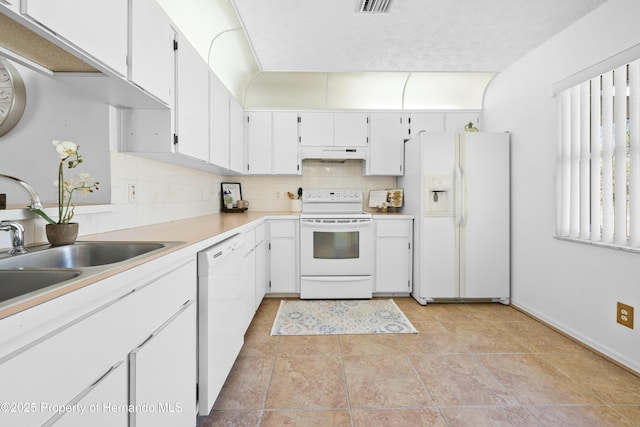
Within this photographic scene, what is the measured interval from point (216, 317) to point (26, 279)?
2.61 feet

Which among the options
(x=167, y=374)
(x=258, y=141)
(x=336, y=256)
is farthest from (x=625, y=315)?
(x=258, y=141)

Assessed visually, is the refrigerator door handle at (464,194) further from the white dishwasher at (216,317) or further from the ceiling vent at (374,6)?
the white dishwasher at (216,317)

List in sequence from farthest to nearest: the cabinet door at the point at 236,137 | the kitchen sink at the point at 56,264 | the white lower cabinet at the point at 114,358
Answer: the cabinet door at the point at 236,137
the kitchen sink at the point at 56,264
the white lower cabinet at the point at 114,358

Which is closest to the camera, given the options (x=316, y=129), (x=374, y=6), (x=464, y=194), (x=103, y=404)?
(x=103, y=404)

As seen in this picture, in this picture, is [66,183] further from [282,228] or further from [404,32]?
[404,32]

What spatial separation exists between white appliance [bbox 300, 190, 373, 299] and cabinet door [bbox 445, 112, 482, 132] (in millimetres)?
1543

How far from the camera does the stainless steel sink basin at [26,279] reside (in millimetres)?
810

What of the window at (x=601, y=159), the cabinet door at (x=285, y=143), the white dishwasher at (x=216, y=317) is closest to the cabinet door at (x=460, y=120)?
the window at (x=601, y=159)

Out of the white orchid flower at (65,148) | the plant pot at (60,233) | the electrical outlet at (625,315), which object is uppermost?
the white orchid flower at (65,148)

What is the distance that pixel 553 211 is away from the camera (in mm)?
2549

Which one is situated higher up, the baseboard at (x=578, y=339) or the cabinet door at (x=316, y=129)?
the cabinet door at (x=316, y=129)

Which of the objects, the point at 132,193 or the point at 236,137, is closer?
the point at 132,193

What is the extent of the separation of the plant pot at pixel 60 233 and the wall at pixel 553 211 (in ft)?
10.0

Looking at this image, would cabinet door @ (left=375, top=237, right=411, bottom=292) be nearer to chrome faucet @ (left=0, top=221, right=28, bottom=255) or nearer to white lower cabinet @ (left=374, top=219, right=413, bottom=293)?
white lower cabinet @ (left=374, top=219, right=413, bottom=293)
